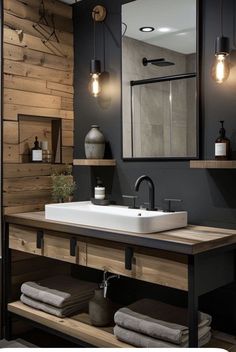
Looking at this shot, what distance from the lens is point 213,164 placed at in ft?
8.04

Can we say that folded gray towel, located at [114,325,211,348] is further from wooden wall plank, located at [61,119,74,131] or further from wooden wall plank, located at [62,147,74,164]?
wooden wall plank, located at [61,119,74,131]

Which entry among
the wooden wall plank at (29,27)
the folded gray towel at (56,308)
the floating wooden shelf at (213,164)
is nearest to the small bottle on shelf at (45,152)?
the wooden wall plank at (29,27)

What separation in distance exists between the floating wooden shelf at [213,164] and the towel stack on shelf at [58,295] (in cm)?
120

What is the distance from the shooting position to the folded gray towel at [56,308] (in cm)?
285

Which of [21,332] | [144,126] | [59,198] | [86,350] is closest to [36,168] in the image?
[59,198]

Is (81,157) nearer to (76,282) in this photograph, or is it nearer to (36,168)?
(36,168)

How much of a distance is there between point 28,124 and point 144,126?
0.91m

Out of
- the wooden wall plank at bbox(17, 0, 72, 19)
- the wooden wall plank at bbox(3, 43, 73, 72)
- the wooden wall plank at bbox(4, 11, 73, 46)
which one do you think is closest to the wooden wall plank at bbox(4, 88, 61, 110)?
the wooden wall plank at bbox(3, 43, 73, 72)

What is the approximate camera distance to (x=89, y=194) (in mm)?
3434

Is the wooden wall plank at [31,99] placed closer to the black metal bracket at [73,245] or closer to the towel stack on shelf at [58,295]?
the black metal bracket at [73,245]

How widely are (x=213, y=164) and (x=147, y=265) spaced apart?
67cm

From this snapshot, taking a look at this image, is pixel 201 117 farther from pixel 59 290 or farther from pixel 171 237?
pixel 59 290

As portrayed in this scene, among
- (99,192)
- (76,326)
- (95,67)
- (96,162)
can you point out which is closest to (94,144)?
(96,162)

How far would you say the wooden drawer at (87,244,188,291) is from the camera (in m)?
2.15
